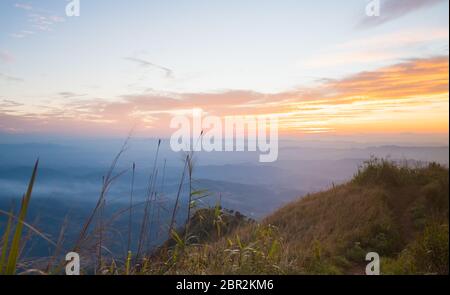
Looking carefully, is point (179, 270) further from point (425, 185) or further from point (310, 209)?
point (425, 185)

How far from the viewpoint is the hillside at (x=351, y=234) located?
201 inches

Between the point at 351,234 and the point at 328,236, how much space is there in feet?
1.67

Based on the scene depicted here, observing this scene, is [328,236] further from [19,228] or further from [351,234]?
[19,228]

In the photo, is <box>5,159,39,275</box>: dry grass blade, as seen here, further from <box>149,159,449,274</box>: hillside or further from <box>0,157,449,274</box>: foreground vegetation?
<box>149,159,449,274</box>: hillside

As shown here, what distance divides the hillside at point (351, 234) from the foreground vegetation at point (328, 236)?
0.06 feet

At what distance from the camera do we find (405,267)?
6.64 meters

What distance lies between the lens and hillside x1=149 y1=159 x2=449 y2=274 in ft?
16.7

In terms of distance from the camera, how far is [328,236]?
355 inches

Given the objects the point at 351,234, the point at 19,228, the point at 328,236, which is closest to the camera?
the point at 19,228

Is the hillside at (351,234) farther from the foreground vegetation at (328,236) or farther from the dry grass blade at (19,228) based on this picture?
the dry grass blade at (19,228)

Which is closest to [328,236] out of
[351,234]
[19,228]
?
[351,234]

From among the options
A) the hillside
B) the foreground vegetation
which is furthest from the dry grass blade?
the hillside
